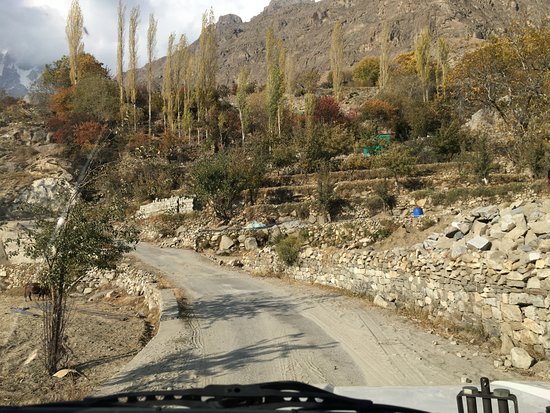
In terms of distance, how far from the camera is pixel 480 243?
8.02 metres

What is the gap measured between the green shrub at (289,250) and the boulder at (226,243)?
16.9 ft

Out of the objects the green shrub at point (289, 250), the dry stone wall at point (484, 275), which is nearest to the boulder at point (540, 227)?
the dry stone wall at point (484, 275)

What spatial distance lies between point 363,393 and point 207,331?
6.16 metres

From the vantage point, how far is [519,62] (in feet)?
49.9

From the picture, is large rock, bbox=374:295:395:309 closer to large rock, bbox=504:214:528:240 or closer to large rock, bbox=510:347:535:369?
large rock, bbox=504:214:528:240

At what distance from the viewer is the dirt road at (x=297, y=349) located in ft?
19.9

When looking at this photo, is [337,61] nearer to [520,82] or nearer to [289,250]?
[520,82]

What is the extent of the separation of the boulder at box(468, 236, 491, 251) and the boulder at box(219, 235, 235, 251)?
568 inches

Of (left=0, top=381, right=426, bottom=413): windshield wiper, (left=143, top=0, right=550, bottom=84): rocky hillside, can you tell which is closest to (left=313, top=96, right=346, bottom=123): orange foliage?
(left=143, top=0, right=550, bottom=84): rocky hillside

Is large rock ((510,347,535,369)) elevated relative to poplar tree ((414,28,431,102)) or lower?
lower

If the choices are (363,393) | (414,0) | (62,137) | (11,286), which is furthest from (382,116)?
(414,0)

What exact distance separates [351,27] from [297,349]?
11829cm

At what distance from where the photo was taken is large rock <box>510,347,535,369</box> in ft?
20.2

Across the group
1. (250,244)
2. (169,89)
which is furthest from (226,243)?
(169,89)
